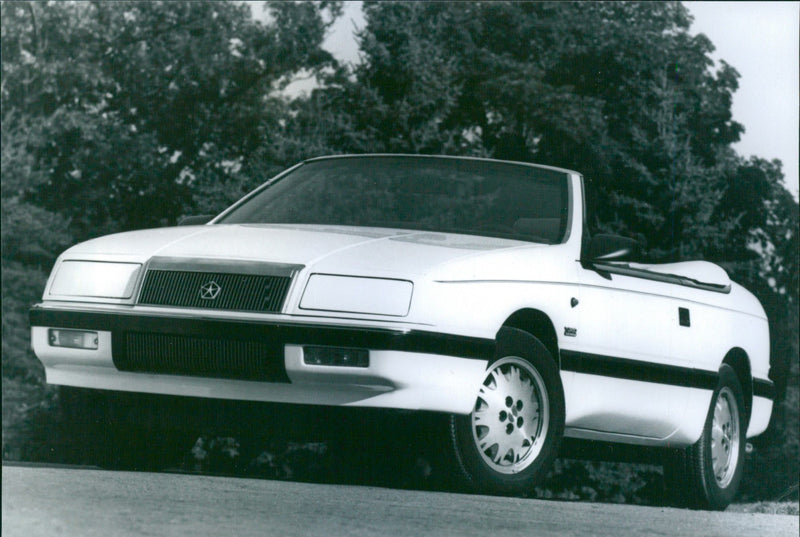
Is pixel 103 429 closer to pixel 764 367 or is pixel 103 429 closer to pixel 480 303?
pixel 480 303

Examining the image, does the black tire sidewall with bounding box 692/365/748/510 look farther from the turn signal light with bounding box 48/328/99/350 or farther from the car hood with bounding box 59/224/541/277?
the turn signal light with bounding box 48/328/99/350

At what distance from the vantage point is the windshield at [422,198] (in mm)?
7266

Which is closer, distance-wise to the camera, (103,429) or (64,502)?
(64,502)

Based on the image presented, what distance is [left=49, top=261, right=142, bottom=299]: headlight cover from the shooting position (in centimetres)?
634

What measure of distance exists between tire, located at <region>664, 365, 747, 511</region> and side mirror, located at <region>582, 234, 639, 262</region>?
161 cm

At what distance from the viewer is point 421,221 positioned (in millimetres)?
7273

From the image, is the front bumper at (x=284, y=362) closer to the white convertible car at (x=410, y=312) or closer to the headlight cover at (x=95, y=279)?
the white convertible car at (x=410, y=312)

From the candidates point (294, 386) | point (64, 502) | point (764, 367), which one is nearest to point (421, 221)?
point (294, 386)

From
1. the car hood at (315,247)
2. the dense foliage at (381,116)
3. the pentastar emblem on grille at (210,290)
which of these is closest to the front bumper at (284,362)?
the pentastar emblem on grille at (210,290)

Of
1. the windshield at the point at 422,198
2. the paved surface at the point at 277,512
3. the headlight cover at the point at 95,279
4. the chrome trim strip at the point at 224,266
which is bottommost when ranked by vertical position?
the paved surface at the point at 277,512

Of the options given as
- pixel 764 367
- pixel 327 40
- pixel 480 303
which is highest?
pixel 327 40

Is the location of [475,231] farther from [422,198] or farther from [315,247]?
[315,247]

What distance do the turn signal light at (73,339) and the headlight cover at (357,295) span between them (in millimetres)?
1005

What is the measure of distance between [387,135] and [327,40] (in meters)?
4.70
